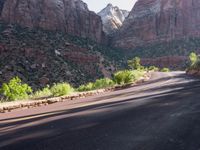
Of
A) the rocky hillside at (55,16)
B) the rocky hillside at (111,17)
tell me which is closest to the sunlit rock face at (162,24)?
the rocky hillside at (111,17)

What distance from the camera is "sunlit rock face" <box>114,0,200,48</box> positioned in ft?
425

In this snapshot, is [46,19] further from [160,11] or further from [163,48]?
[160,11]

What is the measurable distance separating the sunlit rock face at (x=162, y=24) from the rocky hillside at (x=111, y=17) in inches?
409

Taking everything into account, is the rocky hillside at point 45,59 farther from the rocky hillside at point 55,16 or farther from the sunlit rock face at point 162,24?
the sunlit rock face at point 162,24

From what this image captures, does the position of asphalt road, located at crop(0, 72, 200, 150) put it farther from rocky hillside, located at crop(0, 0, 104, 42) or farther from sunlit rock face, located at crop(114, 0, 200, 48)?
sunlit rock face, located at crop(114, 0, 200, 48)

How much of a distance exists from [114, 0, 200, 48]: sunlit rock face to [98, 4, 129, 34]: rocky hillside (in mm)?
10394

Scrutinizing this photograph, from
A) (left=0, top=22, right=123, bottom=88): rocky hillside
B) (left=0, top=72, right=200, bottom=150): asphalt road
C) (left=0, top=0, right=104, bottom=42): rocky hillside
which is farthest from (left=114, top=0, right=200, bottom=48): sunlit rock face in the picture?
(left=0, top=72, right=200, bottom=150): asphalt road

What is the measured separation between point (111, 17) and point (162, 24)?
34.5 meters

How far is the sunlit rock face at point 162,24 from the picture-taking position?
129500mm

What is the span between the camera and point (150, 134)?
6395 mm

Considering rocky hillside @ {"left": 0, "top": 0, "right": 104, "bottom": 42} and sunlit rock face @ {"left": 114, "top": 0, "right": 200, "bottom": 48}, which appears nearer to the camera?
rocky hillside @ {"left": 0, "top": 0, "right": 104, "bottom": 42}

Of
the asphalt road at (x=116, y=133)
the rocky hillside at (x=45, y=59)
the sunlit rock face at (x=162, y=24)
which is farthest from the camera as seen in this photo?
the sunlit rock face at (x=162, y=24)

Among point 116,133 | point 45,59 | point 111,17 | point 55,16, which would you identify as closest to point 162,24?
point 111,17

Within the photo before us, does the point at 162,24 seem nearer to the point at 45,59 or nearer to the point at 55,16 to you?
the point at 55,16
